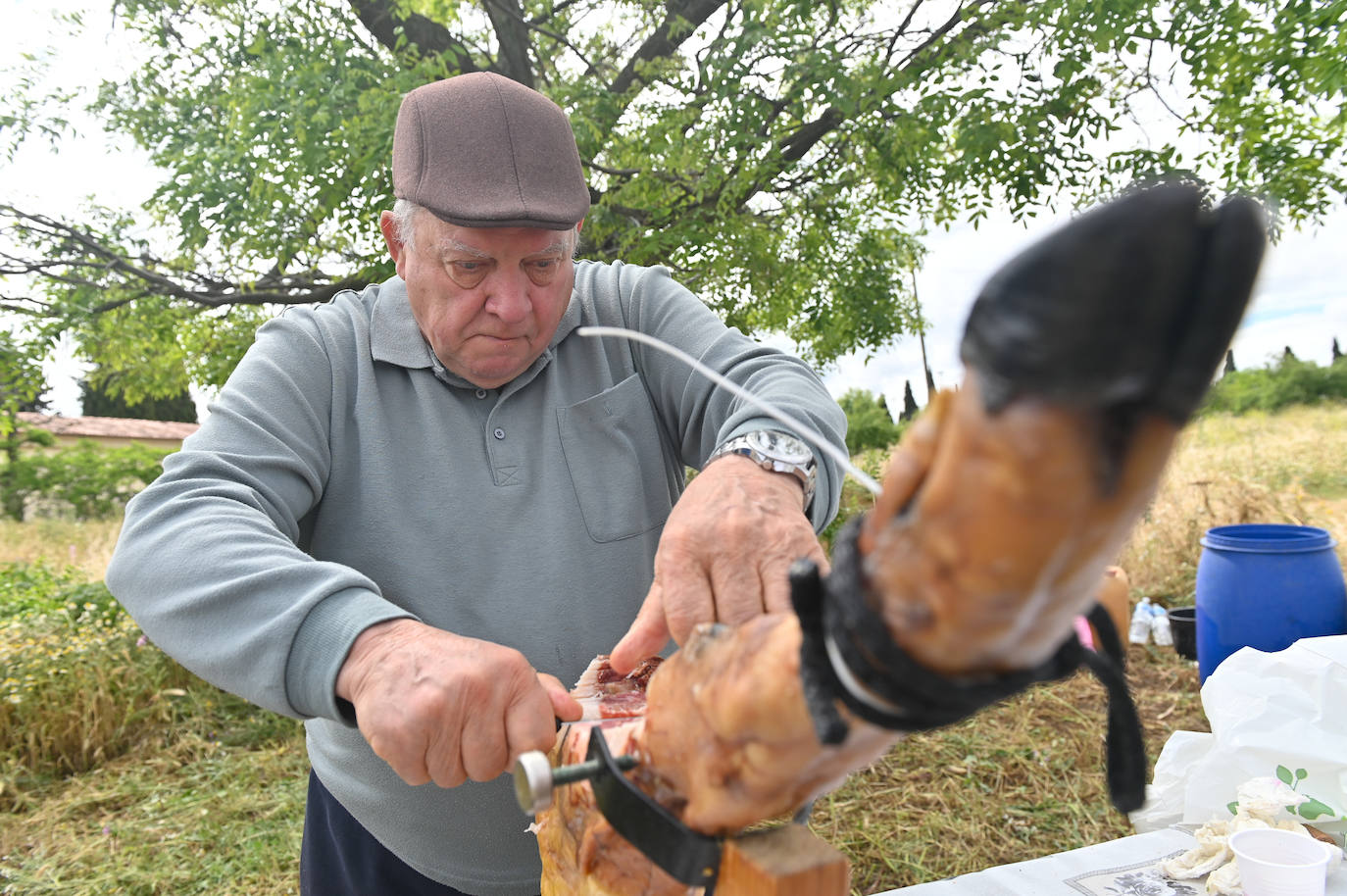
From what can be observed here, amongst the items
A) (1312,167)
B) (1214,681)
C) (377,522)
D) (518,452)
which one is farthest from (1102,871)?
(1312,167)

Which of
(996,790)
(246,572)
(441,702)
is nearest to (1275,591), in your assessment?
(996,790)

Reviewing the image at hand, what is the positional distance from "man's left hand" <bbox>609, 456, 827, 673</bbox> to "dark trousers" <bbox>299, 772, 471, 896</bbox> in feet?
3.80

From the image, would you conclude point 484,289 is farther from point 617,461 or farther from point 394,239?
point 617,461

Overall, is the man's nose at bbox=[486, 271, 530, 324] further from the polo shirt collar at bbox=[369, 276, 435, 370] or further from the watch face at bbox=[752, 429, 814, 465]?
the watch face at bbox=[752, 429, 814, 465]

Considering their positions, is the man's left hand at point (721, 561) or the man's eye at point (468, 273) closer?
the man's left hand at point (721, 561)

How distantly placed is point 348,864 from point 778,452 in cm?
167

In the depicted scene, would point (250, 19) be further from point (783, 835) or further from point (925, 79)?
point (783, 835)

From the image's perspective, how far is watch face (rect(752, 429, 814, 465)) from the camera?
1721 mm

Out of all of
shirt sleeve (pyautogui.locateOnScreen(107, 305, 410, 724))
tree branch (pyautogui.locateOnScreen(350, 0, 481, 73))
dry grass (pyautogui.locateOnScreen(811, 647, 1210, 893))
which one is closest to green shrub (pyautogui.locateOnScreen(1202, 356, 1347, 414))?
dry grass (pyautogui.locateOnScreen(811, 647, 1210, 893))

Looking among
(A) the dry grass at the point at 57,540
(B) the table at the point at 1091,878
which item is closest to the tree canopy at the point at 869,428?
(A) the dry grass at the point at 57,540

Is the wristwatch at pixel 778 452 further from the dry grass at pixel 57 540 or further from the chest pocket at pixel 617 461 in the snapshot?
the dry grass at pixel 57 540

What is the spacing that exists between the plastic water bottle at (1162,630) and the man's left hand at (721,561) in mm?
6394

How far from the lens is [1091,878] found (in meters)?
2.46

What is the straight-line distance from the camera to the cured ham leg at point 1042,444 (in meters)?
0.51
